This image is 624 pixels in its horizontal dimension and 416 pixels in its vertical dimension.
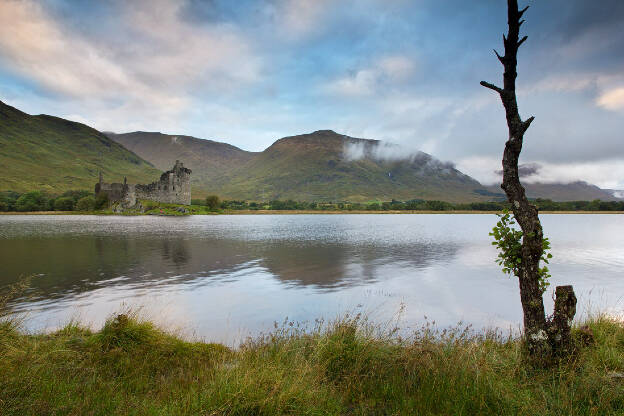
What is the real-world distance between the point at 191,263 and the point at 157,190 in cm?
13810

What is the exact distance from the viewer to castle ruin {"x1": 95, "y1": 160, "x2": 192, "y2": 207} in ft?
462

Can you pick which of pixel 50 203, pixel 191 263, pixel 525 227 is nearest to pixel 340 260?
pixel 191 263

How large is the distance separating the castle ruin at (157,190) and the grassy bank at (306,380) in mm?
149230

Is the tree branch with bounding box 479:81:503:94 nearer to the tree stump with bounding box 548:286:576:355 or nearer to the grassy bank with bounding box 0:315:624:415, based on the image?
the tree stump with bounding box 548:286:576:355

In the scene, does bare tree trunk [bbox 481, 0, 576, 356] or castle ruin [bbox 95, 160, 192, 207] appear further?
castle ruin [bbox 95, 160, 192, 207]

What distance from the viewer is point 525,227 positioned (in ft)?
22.7

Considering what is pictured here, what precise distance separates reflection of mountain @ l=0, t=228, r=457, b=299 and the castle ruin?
111694mm

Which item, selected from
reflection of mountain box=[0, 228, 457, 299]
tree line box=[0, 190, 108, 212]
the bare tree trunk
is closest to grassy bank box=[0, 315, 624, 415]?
the bare tree trunk

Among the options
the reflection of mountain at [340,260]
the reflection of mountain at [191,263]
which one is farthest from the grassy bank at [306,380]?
the reflection of mountain at [340,260]

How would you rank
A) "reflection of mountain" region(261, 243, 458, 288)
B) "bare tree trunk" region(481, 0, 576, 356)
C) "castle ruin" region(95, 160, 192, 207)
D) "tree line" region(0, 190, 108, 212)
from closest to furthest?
1. "bare tree trunk" region(481, 0, 576, 356)
2. "reflection of mountain" region(261, 243, 458, 288)
3. "castle ruin" region(95, 160, 192, 207)
4. "tree line" region(0, 190, 108, 212)

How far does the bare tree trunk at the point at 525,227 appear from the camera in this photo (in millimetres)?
6820

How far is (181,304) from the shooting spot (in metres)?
16.2

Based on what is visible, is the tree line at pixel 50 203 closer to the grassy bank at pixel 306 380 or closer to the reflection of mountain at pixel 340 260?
the reflection of mountain at pixel 340 260

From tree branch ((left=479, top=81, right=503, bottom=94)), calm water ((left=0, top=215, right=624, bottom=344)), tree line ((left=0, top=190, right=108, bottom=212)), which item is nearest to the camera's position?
tree branch ((left=479, top=81, right=503, bottom=94))
